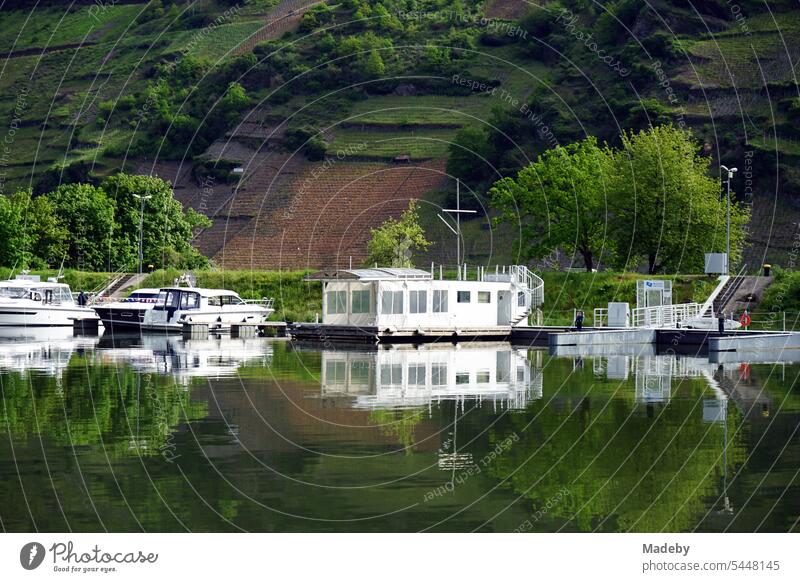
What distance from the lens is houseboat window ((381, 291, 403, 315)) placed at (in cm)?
6506

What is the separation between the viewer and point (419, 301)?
218 feet

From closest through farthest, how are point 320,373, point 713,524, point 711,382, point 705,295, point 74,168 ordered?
point 713,524 → point 711,382 → point 320,373 → point 705,295 → point 74,168

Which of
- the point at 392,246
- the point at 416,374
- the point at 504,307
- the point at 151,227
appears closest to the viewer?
the point at 416,374

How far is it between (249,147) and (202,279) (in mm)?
80956

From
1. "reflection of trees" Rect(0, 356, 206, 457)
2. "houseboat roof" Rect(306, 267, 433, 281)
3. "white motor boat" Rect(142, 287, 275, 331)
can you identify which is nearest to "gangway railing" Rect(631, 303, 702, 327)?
"houseboat roof" Rect(306, 267, 433, 281)

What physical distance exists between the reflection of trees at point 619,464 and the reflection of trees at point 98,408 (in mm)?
7777

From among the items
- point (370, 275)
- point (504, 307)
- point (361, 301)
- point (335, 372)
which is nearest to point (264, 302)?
point (504, 307)

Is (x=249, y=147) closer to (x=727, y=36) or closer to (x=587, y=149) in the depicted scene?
(x=727, y=36)

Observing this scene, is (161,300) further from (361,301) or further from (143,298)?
(361,301)

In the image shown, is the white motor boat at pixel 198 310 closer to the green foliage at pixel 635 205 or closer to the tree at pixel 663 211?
the green foliage at pixel 635 205

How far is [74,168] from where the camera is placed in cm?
18588

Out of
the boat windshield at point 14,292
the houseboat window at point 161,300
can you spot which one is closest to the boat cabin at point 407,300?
the houseboat window at point 161,300

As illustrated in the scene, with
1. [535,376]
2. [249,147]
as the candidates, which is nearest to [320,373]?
[535,376]

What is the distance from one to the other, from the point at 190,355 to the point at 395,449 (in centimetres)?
2887
